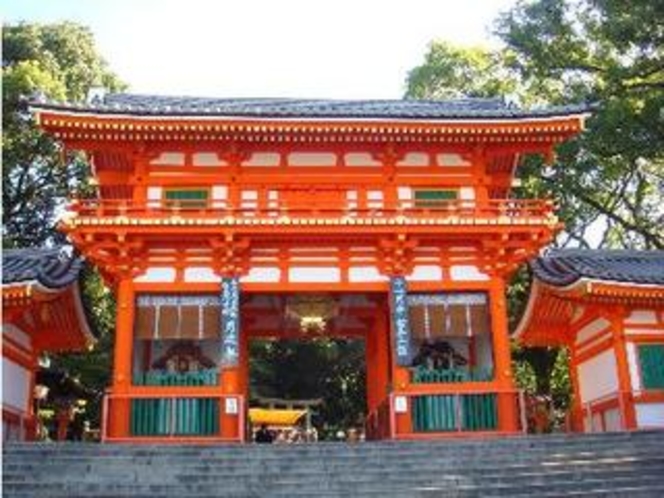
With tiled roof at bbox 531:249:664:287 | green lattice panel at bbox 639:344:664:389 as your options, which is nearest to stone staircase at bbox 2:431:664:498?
green lattice panel at bbox 639:344:664:389

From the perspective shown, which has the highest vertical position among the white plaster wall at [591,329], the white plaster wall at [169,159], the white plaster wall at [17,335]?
the white plaster wall at [169,159]

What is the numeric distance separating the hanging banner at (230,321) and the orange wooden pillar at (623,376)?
865cm

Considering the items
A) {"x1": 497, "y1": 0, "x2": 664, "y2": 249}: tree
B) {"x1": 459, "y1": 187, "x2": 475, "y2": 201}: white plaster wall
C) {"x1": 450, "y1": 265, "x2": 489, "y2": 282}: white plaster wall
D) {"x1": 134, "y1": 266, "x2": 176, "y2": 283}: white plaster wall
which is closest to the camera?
{"x1": 134, "y1": 266, "x2": 176, "y2": 283}: white plaster wall

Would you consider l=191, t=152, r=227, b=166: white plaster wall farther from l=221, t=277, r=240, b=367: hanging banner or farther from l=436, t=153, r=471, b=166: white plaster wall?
l=436, t=153, r=471, b=166: white plaster wall

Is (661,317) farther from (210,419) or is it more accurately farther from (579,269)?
(210,419)

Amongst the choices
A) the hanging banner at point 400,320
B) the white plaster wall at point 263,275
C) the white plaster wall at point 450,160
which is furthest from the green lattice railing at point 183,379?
the white plaster wall at point 450,160

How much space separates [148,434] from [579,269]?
33.7 ft

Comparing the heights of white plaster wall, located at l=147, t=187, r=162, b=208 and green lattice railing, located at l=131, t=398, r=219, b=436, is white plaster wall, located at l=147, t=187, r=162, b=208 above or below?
above

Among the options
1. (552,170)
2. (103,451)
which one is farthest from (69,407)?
(552,170)

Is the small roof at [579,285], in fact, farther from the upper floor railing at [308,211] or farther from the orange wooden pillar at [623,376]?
the upper floor railing at [308,211]

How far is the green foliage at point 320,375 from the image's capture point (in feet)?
125

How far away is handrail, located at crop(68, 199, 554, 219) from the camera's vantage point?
18.7 m

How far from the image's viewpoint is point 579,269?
19.4 m

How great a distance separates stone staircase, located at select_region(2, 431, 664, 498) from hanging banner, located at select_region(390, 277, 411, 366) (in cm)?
345
